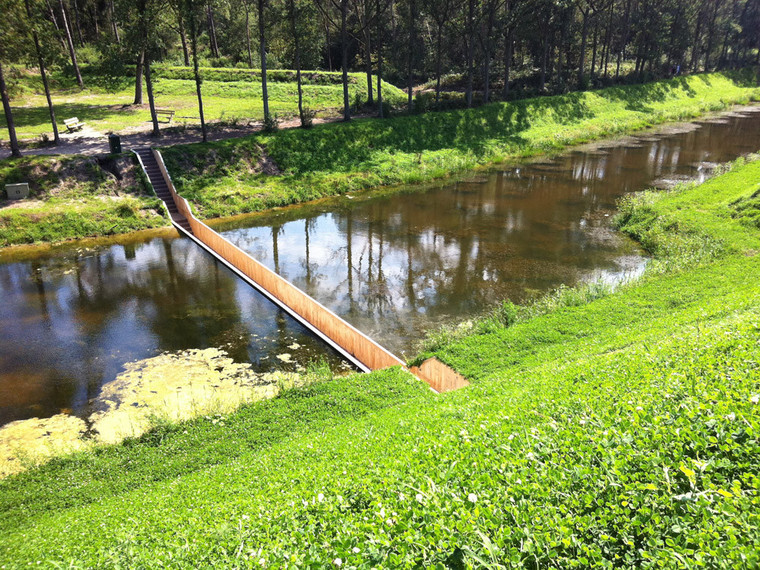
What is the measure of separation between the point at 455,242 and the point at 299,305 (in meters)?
10.3

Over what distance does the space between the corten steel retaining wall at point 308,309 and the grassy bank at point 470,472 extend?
1480mm

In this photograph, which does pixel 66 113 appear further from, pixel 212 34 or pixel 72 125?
pixel 212 34

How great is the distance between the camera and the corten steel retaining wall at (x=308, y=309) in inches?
602

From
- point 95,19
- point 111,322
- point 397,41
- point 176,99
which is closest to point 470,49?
point 397,41

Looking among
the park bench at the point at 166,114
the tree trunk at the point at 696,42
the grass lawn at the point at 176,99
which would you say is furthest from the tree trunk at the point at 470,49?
the tree trunk at the point at 696,42

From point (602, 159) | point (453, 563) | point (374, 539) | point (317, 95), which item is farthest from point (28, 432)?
point (317, 95)

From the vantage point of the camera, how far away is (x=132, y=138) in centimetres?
3581

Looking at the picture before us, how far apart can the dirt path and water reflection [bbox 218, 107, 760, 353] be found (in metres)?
10.4

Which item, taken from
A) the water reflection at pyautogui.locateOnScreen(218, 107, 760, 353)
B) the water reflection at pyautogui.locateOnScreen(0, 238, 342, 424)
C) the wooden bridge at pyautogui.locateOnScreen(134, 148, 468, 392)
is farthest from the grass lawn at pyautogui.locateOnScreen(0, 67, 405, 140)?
the water reflection at pyautogui.locateOnScreen(0, 238, 342, 424)

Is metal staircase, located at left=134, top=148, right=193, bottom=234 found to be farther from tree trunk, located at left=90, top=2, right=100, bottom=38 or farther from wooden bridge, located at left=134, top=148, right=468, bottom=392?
tree trunk, located at left=90, top=2, right=100, bottom=38

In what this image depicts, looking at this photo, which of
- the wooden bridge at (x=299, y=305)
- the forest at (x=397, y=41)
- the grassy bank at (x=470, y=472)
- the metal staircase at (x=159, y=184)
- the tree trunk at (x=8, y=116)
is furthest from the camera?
the forest at (x=397, y=41)

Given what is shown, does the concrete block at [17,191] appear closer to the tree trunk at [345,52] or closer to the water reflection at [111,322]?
the water reflection at [111,322]

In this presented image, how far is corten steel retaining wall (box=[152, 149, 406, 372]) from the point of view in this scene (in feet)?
50.2

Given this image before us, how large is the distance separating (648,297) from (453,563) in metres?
13.8
